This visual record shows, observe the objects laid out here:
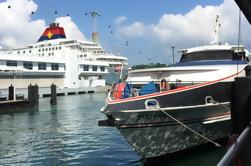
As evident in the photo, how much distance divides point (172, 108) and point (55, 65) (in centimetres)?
7300

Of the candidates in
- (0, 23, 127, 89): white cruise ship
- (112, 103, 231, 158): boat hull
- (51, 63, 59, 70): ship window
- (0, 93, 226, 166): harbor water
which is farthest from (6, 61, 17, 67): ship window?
(112, 103, 231, 158): boat hull

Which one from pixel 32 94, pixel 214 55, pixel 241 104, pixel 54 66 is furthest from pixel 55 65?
pixel 241 104

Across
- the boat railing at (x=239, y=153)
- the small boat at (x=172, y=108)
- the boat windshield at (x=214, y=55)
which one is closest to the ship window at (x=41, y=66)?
the boat windshield at (x=214, y=55)

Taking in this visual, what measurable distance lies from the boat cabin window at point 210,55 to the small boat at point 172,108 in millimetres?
2025

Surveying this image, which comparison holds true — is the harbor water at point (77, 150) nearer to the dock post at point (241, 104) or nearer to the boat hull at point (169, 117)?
the boat hull at point (169, 117)

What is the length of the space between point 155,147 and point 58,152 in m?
5.80

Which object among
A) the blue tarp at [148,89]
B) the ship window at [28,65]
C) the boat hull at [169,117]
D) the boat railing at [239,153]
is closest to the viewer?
the boat railing at [239,153]

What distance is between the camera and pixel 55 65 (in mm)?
82500

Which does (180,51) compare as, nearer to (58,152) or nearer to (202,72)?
(202,72)

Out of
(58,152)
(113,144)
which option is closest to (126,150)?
(113,144)

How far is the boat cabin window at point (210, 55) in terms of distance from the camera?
650 inches

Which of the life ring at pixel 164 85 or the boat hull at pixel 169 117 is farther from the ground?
the life ring at pixel 164 85

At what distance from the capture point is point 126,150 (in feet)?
51.4

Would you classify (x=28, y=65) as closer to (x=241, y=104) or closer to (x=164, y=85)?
(x=164, y=85)
